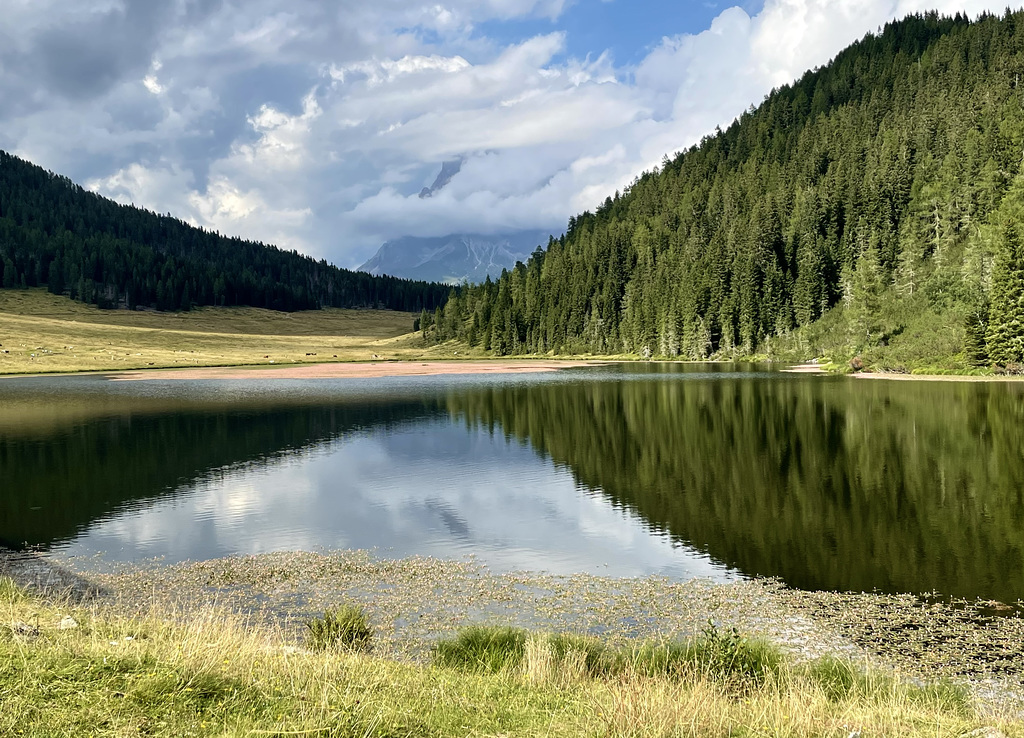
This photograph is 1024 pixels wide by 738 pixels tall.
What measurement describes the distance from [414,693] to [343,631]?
539cm

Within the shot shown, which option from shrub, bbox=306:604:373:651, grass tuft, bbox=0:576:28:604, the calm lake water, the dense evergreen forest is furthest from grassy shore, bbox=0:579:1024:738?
the dense evergreen forest

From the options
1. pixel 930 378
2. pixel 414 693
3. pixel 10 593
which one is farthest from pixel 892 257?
pixel 10 593

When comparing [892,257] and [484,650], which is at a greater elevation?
[892,257]

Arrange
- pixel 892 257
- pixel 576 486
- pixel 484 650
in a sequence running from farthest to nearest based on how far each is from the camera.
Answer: pixel 892 257 < pixel 576 486 < pixel 484 650

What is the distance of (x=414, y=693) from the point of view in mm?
9641

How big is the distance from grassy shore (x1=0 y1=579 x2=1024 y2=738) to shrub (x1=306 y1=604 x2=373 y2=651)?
93 cm

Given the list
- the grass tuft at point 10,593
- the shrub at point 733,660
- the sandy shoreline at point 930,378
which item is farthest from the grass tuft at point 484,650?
the sandy shoreline at point 930,378

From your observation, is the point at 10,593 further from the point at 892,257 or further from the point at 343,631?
the point at 892,257

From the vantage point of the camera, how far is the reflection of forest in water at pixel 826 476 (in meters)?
21.0

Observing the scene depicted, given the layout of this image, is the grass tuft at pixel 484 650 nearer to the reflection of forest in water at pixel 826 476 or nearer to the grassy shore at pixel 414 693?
the grassy shore at pixel 414 693

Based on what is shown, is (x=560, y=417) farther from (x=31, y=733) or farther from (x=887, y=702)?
(x=31, y=733)

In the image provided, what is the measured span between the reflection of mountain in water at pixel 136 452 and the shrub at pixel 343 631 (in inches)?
648

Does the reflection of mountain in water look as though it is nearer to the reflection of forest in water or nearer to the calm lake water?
the calm lake water

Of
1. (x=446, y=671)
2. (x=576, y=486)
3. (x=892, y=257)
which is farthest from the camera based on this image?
(x=892, y=257)
